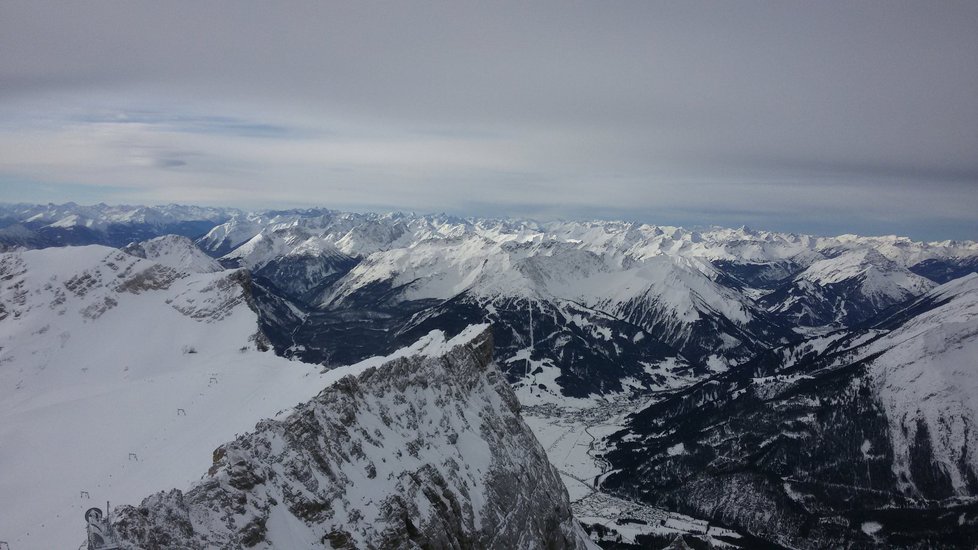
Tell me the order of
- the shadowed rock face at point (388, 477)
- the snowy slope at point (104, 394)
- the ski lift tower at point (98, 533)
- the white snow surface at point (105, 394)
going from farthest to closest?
the snowy slope at point (104, 394) < the white snow surface at point (105, 394) < the shadowed rock face at point (388, 477) < the ski lift tower at point (98, 533)

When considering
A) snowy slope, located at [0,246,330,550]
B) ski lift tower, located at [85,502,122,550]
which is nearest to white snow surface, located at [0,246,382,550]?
snowy slope, located at [0,246,330,550]

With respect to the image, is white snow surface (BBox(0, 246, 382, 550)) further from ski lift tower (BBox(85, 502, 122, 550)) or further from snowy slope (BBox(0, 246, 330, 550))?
ski lift tower (BBox(85, 502, 122, 550))

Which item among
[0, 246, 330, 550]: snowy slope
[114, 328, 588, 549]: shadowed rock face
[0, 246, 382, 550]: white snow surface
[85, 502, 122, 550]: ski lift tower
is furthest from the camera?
[0, 246, 330, 550]: snowy slope

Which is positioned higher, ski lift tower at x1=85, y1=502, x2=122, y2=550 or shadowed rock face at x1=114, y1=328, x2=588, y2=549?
ski lift tower at x1=85, y1=502, x2=122, y2=550

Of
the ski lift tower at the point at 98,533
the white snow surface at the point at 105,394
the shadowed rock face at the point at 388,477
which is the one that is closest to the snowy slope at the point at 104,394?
the white snow surface at the point at 105,394

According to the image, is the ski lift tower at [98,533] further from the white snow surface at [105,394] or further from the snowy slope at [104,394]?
the snowy slope at [104,394]

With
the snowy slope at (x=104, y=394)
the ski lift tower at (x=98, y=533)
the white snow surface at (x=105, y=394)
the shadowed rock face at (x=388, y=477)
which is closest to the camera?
the ski lift tower at (x=98, y=533)
